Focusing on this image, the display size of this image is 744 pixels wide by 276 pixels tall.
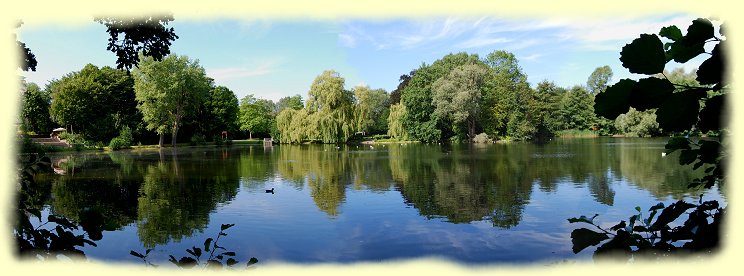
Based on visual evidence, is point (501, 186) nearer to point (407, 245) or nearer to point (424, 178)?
point (424, 178)

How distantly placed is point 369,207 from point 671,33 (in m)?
11.5

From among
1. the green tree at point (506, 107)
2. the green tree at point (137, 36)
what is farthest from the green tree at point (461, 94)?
the green tree at point (137, 36)

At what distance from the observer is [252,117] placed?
68875mm

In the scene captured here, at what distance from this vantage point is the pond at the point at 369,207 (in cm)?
841

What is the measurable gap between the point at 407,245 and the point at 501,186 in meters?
7.65

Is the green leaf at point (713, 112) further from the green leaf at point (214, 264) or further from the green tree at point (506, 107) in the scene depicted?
the green tree at point (506, 107)

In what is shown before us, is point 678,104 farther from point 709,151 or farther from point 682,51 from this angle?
point 709,151

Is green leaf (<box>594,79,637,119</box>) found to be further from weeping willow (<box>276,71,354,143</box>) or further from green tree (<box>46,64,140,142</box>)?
green tree (<box>46,64,140,142</box>)

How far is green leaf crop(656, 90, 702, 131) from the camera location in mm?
1034

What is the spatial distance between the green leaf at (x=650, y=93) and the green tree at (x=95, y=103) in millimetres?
49348

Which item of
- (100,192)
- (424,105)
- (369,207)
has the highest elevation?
(424,105)

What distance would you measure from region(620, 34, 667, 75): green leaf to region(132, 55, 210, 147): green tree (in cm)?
4603

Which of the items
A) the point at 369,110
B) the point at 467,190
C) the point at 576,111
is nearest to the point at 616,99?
the point at 467,190

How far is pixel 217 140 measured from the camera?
5391 centimetres
